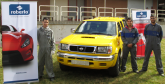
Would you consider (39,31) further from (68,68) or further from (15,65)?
(68,68)

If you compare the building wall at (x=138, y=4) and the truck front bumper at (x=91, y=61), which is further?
the building wall at (x=138, y=4)

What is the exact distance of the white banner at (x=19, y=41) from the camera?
12.8ft

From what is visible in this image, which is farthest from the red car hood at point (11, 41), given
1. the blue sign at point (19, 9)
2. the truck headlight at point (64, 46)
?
the truck headlight at point (64, 46)

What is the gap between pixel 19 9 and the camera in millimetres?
A: 3951

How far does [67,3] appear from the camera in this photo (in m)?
15.6

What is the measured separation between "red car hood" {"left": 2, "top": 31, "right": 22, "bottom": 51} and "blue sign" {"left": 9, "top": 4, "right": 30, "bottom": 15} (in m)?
0.51

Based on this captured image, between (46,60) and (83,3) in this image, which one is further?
(83,3)

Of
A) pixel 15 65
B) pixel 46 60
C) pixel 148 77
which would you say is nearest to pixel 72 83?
pixel 46 60

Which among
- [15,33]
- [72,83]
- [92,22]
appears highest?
[92,22]

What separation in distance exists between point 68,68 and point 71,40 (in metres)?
1.19

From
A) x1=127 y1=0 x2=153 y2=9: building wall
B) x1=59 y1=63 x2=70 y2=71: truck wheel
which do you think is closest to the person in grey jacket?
x1=59 y1=63 x2=70 y2=71: truck wheel

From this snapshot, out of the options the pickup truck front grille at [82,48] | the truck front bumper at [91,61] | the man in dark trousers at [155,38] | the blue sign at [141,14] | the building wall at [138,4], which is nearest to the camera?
the truck front bumper at [91,61]

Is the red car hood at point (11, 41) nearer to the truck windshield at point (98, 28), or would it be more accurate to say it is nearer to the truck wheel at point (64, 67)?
the truck wheel at point (64, 67)

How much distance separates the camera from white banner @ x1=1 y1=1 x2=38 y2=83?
3.89 meters
